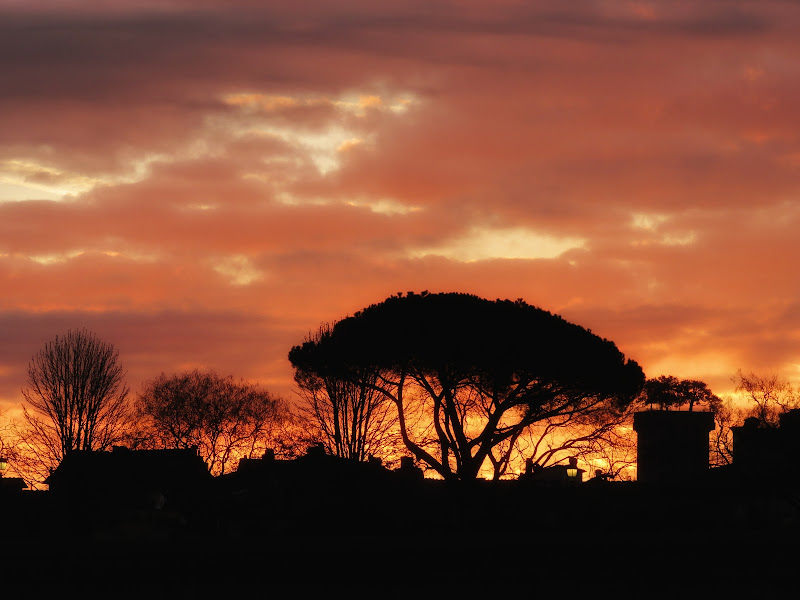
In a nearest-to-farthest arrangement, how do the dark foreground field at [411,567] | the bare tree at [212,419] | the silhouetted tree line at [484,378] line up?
the dark foreground field at [411,567] → the silhouetted tree line at [484,378] → the bare tree at [212,419]

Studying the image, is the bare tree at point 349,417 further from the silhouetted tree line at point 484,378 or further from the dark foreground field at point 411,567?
the dark foreground field at point 411,567

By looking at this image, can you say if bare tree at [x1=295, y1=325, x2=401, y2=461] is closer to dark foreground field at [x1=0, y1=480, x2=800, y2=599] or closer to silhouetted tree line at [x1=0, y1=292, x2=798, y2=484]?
silhouetted tree line at [x1=0, y1=292, x2=798, y2=484]

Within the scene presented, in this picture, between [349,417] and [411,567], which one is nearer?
[411,567]

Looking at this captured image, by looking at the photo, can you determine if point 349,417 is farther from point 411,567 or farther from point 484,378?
point 411,567

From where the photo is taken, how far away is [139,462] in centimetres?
4625

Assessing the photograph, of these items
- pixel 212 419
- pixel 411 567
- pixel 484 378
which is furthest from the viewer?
pixel 212 419

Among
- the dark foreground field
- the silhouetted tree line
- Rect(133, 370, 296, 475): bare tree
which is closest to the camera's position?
the dark foreground field

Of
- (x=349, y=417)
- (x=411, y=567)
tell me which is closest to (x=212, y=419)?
(x=349, y=417)

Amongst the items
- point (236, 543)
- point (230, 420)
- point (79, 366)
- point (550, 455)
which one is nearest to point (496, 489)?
point (550, 455)

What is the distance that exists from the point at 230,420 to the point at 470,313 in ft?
101

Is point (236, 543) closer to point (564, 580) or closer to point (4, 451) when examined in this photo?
point (564, 580)

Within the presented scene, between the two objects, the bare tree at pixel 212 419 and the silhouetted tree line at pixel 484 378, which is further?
the bare tree at pixel 212 419

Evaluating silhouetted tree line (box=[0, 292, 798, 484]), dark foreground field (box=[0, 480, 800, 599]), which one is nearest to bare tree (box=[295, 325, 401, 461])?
silhouetted tree line (box=[0, 292, 798, 484])

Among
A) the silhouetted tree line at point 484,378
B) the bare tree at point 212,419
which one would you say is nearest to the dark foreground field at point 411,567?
the silhouetted tree line at point 484,378
